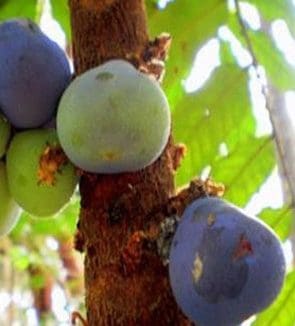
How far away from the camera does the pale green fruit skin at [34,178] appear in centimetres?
129

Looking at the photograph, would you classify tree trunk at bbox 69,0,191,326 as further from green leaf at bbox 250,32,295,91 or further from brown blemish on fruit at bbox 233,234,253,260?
green leaf at bbox 250,32,295,91

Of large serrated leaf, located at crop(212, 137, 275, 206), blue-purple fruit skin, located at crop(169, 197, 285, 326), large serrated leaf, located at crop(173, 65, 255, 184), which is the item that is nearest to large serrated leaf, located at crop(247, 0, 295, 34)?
large serrated leaf, located at crop(173, 65, 255, 184)

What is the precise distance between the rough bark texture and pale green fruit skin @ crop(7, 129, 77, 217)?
1.7 inches

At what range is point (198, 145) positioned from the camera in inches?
68.9

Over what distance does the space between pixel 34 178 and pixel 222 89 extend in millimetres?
589

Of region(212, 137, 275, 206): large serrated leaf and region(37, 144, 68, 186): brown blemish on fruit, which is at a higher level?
region(37, 144, 68, 186): brown blemish on fruit

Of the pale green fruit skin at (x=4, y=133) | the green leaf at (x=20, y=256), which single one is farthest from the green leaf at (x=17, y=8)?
the green leaf at (x=20, y=256)

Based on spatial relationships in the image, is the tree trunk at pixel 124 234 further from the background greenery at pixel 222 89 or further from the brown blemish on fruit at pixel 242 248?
the background greenery at pixel 222 89

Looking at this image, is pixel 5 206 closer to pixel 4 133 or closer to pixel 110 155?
pixel 4 133

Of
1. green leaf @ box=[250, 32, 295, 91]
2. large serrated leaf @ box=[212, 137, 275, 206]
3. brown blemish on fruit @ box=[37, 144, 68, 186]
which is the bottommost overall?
large serrated leaf @ box=[212, 137, 275, 206]

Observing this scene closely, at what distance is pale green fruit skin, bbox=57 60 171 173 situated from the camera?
45.5 inches

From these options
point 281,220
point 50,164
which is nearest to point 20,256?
point 281,220

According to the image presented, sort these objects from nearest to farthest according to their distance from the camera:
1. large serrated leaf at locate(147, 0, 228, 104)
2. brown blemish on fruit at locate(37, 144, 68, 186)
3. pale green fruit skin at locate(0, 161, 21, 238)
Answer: brown blemish on fruit at locate(37, 144, 68, 186)
pale green fruit skin at locate(0, 161, 21, 238)
large serrated leaf at locate(147, 0, 228, 104)

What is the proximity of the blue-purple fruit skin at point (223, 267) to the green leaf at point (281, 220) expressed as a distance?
0.51 m
